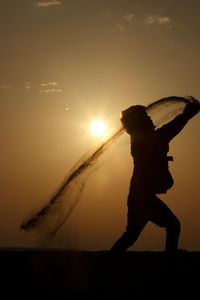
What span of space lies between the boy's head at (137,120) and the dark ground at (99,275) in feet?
7.56

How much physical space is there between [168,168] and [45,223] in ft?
11.3

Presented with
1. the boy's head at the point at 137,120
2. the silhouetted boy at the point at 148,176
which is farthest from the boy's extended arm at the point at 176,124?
the boy's head at the point at 137,120

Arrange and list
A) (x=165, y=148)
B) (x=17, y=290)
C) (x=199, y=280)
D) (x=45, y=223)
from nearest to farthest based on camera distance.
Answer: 1. (x=17, y=290)
2. (x=199, y=280)
3. (x=165, y=148)
4. (x=45, y=223)

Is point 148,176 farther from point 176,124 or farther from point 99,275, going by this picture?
point 99,275

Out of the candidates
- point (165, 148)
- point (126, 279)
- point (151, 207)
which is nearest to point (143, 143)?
point (165, 148)

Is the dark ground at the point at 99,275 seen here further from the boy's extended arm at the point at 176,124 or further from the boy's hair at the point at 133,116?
the boy's hair at the point at 133,116

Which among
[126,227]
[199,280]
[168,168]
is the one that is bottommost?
[199,280]

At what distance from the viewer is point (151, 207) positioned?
10914 millimetres

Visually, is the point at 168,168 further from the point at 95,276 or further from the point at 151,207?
the point at 95,276

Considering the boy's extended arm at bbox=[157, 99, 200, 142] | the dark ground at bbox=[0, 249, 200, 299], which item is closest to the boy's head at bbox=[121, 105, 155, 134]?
the boy's extended arm at bbox=[157, 99, 200, 142]

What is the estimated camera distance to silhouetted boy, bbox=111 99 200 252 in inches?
425

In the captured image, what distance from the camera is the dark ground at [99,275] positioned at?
9.44m

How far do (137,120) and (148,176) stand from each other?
1.04 meters

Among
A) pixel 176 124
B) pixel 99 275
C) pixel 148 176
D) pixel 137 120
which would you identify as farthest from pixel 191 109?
pixel 99 275
